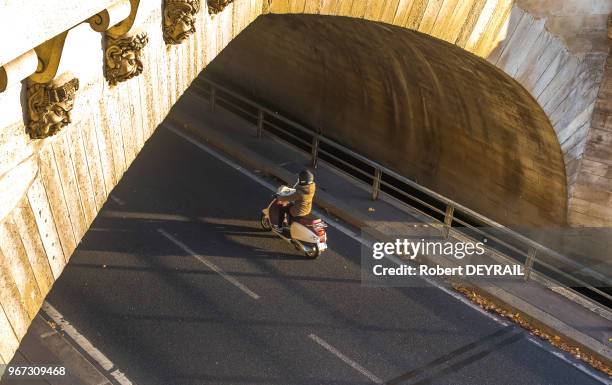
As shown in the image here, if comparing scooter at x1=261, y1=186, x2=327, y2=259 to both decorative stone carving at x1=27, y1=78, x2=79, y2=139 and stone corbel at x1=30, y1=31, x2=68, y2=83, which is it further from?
stone corbel at x1=30, y1=31, x2=68, y2=83

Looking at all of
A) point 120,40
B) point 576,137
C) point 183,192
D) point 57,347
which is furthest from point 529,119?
point 120,40

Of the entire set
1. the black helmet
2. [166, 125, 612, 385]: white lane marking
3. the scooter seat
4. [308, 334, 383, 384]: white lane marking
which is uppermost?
the black helmet

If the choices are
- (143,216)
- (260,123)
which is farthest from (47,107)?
(260,123)

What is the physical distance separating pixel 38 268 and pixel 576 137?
1154 cm

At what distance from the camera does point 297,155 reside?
1616cm

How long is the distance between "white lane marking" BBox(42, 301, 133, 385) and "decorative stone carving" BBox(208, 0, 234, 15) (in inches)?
177

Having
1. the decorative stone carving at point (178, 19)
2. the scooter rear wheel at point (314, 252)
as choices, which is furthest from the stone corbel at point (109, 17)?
the scooter rear wheel at point (314, 252)

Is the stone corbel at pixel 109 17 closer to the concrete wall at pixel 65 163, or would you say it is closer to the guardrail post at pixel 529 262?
the concrete wall at pixel 65 163

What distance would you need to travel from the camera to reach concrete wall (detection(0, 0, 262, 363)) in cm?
447

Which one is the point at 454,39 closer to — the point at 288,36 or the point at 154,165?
the point at 154,165

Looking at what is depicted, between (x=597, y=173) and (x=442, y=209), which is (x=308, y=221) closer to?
(x=597, y=173)

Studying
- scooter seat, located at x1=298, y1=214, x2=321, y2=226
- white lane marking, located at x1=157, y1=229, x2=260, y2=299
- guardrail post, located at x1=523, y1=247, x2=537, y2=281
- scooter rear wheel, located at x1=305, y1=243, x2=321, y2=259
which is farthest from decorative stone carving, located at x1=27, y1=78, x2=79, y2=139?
guardrail post, located at x1=523, y1=247, x2=537, y2=281

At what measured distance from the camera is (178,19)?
661 centimetres

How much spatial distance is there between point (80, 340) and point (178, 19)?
196 inches
